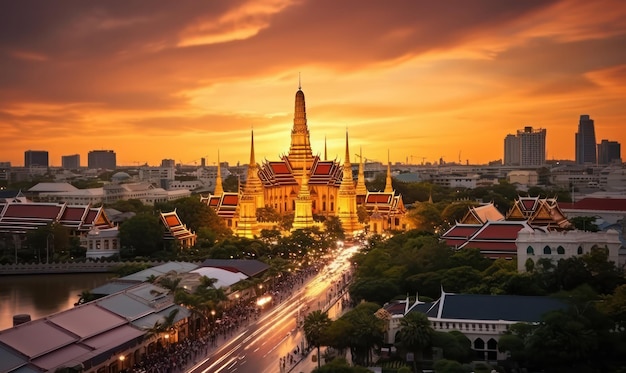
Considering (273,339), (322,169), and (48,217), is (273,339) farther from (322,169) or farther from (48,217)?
(322,169)

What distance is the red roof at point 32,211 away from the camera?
73.8m

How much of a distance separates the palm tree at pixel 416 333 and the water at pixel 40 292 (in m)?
24.0

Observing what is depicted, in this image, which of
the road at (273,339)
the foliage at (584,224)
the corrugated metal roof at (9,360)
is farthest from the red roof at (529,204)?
the corrugated metal roof at (9,360)

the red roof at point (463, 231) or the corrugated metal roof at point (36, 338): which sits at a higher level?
the red roof at point (463, 231)

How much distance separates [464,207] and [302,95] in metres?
30.3

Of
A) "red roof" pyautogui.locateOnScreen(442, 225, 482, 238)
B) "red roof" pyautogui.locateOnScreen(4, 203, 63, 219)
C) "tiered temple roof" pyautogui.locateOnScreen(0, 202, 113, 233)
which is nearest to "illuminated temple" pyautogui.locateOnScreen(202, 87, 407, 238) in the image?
"tiered temple roof" pyautogui.locateOnScreen(0, 202, 113, 233)

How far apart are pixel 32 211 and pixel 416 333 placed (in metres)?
54.5

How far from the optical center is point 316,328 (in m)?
32.8

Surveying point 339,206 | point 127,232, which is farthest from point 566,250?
point 339,206

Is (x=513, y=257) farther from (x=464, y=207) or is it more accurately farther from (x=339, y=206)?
(x=339, y=206)

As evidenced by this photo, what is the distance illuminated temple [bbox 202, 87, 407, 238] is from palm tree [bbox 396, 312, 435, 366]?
4749 centimetres

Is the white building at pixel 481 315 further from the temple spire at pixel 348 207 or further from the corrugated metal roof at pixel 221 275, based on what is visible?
the temple spire at pixel 348 207

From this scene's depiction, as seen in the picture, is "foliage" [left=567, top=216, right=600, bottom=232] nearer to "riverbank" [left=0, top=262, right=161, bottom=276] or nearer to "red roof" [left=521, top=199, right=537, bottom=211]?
"red roof" [left=521, top=199, right=537, bottom=211]

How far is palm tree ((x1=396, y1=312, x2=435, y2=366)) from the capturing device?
1192 inches
